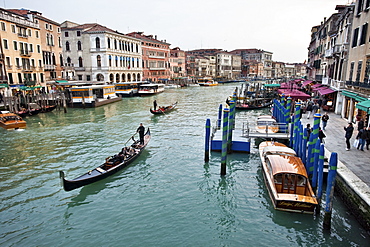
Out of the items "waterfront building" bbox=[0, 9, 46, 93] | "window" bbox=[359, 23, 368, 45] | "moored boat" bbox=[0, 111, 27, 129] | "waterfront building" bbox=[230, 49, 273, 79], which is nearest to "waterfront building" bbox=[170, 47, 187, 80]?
"waterfront building" bbox=[0, 9, 46, 93]

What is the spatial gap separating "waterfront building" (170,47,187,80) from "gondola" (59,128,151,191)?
201ft

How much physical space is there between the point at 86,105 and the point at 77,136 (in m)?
13.5

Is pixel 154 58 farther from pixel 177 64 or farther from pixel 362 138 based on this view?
pixel 362 138

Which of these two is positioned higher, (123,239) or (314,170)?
(314,170)

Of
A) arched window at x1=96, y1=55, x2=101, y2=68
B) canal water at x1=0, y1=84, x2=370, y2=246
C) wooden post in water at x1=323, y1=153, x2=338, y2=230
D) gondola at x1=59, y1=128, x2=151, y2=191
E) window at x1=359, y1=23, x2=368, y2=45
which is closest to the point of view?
wooden post in water at x1=323, y1=153, x2=338, y2=230

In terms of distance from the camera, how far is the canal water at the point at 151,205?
23.6ft

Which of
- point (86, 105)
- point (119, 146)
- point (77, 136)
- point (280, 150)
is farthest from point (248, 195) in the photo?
point (86, 105)

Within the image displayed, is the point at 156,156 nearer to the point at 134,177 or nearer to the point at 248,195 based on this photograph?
the point at 134,177

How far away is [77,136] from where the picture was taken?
56.9 ft

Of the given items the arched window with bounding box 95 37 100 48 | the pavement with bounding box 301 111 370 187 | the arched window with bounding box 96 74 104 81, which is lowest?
the pavement with bounding box 301 111 370 187

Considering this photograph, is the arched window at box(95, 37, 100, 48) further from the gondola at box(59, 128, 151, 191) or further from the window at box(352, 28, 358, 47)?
the window at box(352, 28, 358, 47)

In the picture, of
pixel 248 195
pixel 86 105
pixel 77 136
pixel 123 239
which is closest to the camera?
pixel 123 239

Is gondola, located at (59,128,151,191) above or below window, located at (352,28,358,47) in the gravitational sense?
below

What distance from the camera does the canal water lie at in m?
7.20
